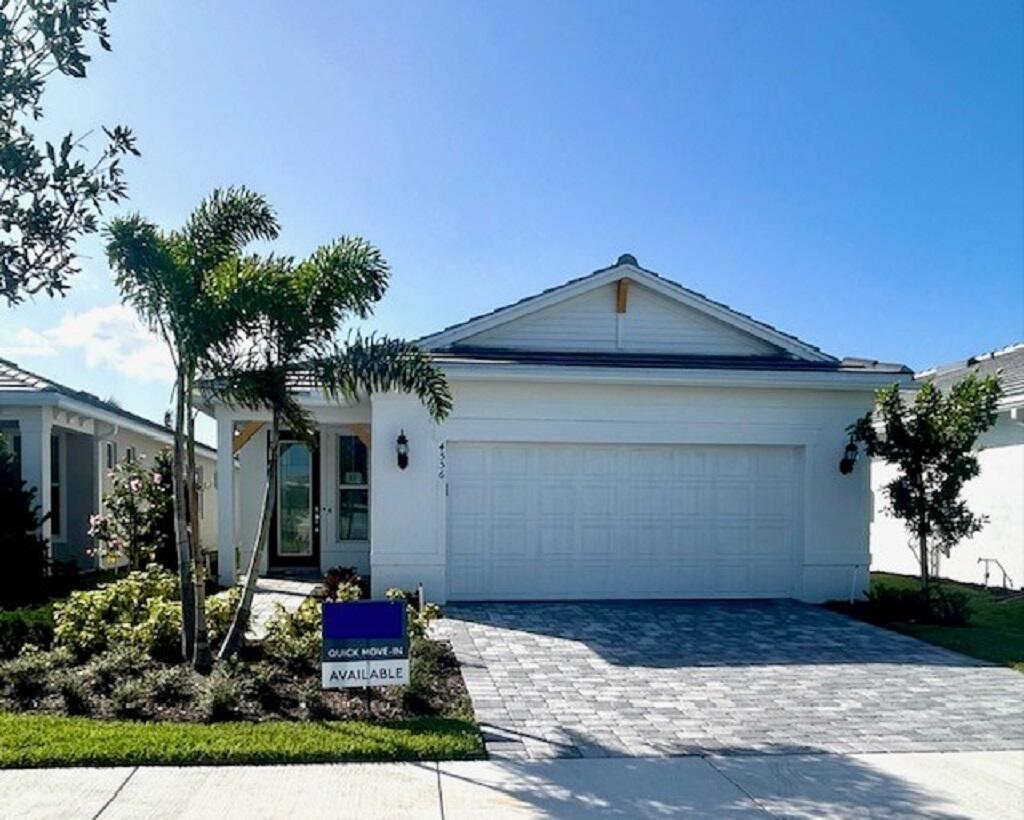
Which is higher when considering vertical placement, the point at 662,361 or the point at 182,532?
the point at 662,361

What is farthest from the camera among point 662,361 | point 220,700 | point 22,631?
point 662,361

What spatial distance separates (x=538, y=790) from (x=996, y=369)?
15530 millimetres

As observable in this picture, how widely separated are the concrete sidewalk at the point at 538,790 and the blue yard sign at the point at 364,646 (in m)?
0.96

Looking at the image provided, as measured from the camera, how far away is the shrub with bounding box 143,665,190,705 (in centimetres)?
629

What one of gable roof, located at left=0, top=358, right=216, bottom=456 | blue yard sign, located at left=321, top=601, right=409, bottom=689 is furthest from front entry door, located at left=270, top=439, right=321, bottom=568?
blue yard sign, located at left=321, top=601, right=409, bottom=689

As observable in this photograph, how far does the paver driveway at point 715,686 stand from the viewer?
5859mm

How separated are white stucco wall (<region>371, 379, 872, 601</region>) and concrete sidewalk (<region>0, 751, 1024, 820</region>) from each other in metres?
5.87

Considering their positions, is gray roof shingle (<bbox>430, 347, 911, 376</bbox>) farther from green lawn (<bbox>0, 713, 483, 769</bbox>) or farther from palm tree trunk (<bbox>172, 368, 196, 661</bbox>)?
green lawn (<bbox>0, 713, 483, 769</bbox>)

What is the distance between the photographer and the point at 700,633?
9469 millimetres

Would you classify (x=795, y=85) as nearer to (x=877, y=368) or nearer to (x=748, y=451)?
(x=877, y=368)

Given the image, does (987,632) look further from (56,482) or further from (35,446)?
(56,482)

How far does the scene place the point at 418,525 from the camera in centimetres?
1097

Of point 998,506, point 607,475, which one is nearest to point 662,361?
point 607,475

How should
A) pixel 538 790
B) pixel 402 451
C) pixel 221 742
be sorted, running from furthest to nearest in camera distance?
pixel 402 451 → pixel 221 742 → pixel 538 790
